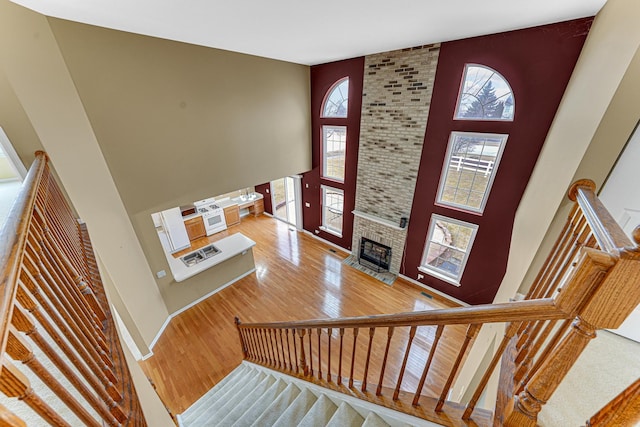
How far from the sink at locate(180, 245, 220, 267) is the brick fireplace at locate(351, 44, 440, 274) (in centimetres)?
346

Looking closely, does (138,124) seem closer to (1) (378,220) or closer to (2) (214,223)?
(1) (378,220)

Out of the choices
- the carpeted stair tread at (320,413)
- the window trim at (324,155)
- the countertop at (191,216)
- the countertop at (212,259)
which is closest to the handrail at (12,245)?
the carpeted stair tread at (320,413)

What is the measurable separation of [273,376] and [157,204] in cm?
308

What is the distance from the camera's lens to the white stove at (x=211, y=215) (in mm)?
7633

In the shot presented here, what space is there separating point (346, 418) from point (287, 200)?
22.4 ft

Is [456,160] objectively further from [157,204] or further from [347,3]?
[157,204]

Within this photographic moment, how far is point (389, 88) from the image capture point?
14.6ft

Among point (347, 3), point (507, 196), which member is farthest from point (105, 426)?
point (507, 196)

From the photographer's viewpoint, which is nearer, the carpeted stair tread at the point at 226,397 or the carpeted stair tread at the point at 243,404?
the carpeted stair tread at the point at 243,404

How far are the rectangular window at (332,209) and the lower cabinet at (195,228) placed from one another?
162 inches

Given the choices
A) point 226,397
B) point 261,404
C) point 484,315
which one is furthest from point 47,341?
point 226,397

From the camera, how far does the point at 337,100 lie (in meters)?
5.44

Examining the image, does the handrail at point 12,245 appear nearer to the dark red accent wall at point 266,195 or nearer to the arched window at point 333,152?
the arched window at point 333,152

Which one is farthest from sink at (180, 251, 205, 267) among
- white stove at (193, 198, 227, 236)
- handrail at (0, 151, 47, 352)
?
handrail at (0, 151, 47, 352)
